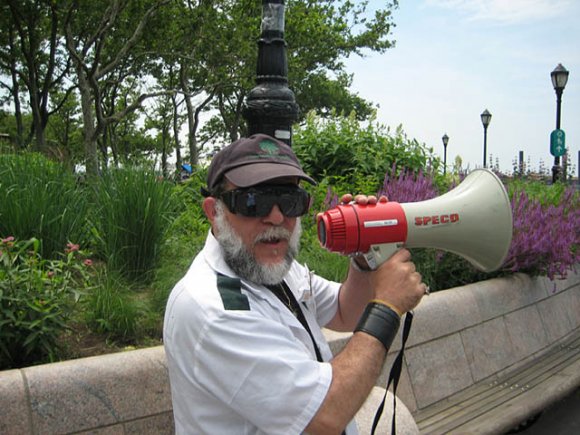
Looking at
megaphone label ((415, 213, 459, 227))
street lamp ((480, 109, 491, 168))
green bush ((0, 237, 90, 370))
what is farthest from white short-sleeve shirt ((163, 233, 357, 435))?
street lamp ((480, 109, 491, 168))

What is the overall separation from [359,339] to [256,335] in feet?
1.02

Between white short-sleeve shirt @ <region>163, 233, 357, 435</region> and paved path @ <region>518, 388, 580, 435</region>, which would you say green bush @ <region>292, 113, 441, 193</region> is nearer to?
paved path @ <region>518, 388, 580, 435</region>

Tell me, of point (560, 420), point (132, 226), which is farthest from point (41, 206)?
point (560, 420)

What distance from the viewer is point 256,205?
6.34 ft

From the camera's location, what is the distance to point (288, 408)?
164 centimetres

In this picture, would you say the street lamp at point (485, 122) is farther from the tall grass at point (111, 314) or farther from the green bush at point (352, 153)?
the tall grass at point (111, 314)

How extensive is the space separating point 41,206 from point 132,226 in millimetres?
662

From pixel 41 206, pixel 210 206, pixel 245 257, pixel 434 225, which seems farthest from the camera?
pixel 41 206

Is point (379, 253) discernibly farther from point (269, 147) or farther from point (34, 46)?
point (34, 46)

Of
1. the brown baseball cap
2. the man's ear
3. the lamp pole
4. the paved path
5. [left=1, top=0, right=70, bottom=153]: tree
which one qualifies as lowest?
the paved path

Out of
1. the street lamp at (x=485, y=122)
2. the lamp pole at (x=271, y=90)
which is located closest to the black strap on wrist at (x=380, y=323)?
the lamp pole at (x=271, y=90)

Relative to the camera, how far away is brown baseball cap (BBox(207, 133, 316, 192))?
1.88m

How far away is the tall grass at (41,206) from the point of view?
14.4 ft

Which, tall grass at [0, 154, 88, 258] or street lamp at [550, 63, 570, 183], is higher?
street lamp at [550, 63, 570, 183]
